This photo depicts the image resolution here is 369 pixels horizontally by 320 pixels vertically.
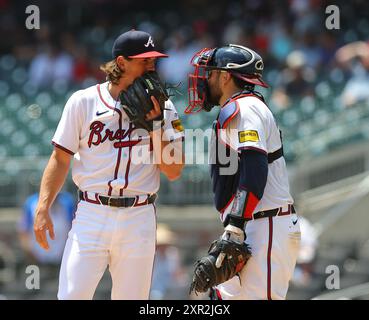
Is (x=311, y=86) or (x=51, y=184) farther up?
(x=311, y=86)

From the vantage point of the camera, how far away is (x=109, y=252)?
4.83 meters

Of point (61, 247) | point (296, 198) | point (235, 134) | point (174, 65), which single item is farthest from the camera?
point (174, 65)

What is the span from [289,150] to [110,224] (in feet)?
17.7

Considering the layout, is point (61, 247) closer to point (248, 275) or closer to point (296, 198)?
point (296, 198)

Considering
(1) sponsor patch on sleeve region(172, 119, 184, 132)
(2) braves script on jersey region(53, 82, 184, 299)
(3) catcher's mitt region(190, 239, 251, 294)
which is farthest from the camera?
(1) sponsor patch on sleeve region(172, 119, 184, 132)

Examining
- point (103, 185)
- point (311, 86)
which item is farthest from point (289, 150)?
point (103, 185)

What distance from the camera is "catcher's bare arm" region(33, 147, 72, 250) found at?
482 cm

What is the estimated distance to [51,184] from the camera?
15.9 ft

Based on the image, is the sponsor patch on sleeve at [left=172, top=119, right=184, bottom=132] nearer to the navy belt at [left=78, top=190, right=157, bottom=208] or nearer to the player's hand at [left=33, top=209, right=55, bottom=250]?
the navy belt at [left=78, top=190, right=157, bottom=208]

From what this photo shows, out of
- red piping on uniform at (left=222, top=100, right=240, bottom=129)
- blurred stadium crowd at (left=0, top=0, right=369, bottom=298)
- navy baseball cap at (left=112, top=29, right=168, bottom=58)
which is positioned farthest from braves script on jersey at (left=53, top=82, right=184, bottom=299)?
blurred stadium crowd at (left=0, top=0, right=369, bottom=298)

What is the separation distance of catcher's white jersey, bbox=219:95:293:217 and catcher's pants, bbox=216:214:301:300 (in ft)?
0.31

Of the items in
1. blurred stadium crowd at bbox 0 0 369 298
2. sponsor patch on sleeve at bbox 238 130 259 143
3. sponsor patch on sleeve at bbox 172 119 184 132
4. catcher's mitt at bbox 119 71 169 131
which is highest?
blurred stadium crowd at bbox 0 0 369 298

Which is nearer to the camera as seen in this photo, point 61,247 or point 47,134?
point 61,247
